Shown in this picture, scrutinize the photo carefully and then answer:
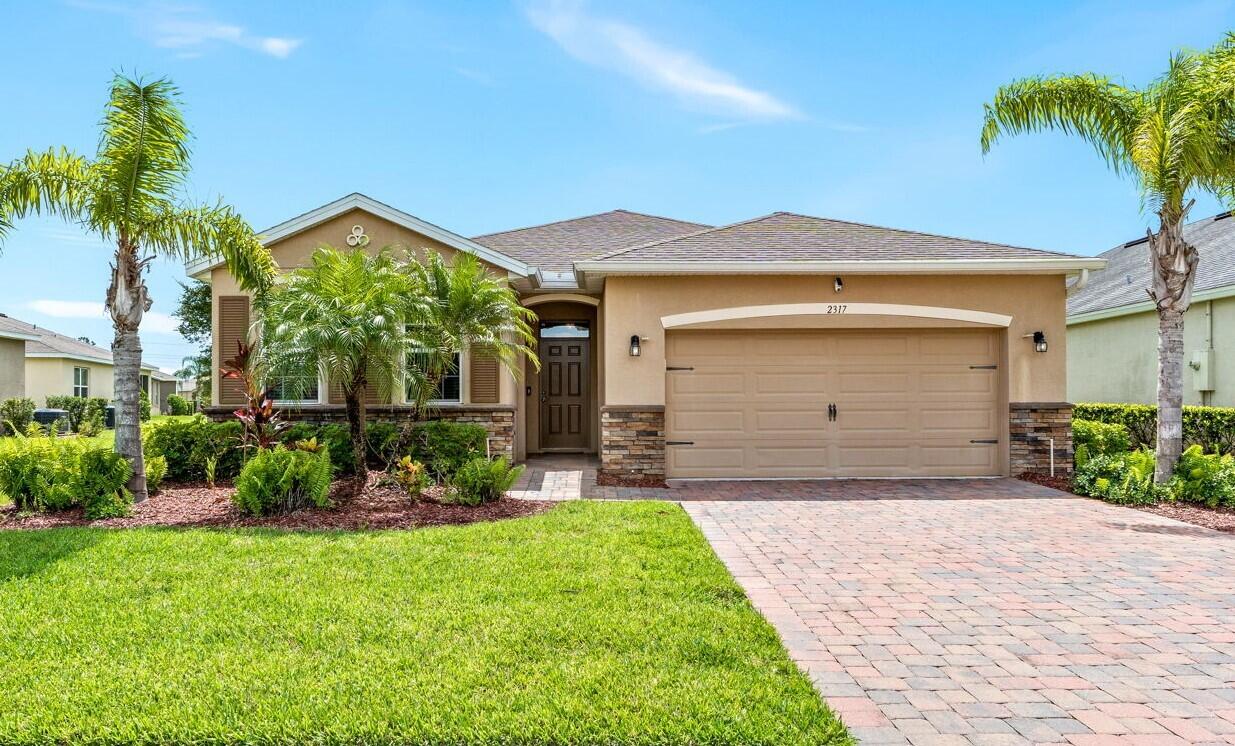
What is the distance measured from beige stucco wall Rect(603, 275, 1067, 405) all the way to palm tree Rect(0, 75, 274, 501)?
A: 5.47 m

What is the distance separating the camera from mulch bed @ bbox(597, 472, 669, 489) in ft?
32.6

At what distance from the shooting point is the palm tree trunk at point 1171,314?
8633mm

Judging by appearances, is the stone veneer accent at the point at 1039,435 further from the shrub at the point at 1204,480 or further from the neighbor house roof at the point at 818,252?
the neighbor house roof at the point at 818,252

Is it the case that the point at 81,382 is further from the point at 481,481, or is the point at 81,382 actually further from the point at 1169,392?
the point at 1169,392

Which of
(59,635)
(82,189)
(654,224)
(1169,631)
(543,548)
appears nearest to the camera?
(59,635)

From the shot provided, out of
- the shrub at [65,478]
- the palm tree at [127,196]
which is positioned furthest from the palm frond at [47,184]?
the shrub at [65,478]

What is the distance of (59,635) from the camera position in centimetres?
397

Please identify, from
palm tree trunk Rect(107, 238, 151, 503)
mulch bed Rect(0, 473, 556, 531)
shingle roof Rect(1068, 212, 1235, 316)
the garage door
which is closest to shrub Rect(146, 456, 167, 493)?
mulch bed Rect(0, 473, 556, 531)

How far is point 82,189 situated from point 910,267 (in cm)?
1008

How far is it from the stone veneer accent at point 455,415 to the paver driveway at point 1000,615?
13.2ft

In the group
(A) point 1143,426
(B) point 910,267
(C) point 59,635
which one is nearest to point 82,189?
(C) point 59,635

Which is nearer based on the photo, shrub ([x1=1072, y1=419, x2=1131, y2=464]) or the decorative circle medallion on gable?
shrub ([x1=1072, y1=419, x2=1131, y2=464])

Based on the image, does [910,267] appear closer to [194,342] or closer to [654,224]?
[654,224]

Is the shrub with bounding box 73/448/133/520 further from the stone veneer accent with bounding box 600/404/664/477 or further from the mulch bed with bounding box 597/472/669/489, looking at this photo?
the stone veneer accent with bounding box 600/404/664/477
